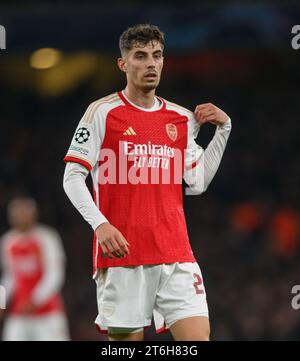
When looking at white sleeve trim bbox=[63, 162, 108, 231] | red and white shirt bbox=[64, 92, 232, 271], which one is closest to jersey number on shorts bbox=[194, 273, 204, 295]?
red and white shirt bbox=[64, 92, 232, 271]

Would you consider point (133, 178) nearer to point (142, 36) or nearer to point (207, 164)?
point (207, 164)

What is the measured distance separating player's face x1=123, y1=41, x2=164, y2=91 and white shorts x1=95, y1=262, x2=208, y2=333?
0.93m

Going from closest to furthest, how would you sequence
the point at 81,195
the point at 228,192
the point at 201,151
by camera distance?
1. the point at 81,195
2. the point at 201,151
3. the point at 228,192

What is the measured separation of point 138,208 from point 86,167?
333 mm

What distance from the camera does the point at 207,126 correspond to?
15180 mm

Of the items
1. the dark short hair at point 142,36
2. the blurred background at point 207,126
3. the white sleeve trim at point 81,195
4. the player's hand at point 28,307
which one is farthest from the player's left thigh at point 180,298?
the blurred background at point 207,126

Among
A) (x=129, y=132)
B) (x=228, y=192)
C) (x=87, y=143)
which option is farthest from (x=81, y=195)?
(x=228, y=192)

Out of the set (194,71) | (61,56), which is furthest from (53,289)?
(194,71)

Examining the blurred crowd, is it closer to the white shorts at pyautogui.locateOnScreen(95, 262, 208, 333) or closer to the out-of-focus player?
the out-of-focus player

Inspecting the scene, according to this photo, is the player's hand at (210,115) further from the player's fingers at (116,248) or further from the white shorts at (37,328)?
the white shorts at (37,328)

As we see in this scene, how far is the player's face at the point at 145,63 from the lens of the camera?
5.46 metres

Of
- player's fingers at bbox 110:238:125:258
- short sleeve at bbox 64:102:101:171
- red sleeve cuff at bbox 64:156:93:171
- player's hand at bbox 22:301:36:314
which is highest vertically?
short sleeve at bbox 64:102:101:171

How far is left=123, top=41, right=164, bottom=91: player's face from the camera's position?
215 inches

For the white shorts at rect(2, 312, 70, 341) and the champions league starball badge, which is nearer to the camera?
the champions league starball badge
